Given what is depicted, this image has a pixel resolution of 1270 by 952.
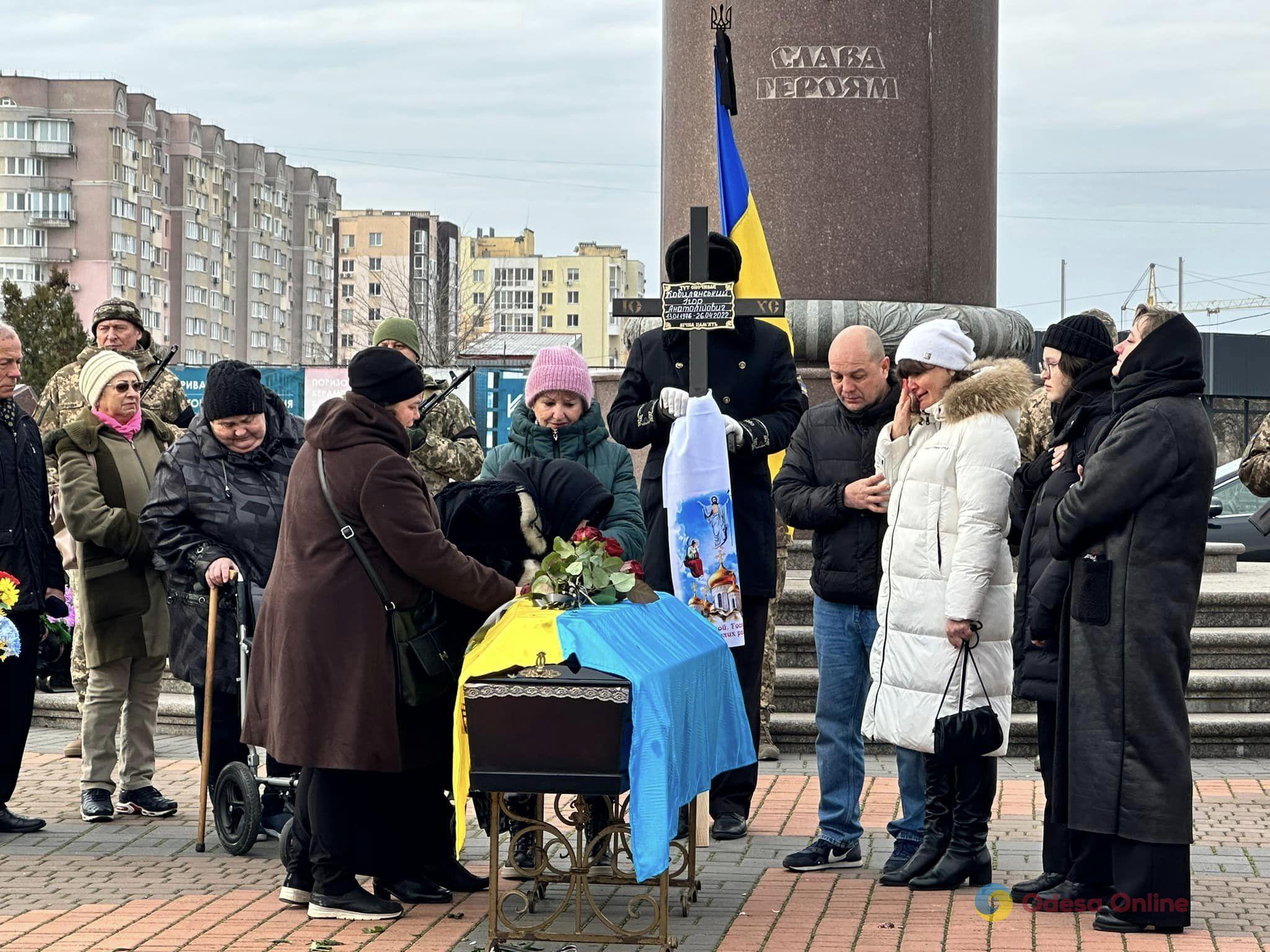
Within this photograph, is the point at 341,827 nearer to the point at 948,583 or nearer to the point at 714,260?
the point at 948,583

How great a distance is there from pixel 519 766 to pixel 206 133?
344 ft

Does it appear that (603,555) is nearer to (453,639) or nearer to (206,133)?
(453,639)

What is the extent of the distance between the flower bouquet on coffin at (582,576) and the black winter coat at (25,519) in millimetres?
3116

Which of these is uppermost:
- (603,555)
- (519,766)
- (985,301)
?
(985,301)

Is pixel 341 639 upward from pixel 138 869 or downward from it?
upward

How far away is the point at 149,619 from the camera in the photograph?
317 inches

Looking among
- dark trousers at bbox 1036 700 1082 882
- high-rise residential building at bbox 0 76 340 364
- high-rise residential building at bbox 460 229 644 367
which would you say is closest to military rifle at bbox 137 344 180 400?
dark trousers at bbox 1036 700 1082 882

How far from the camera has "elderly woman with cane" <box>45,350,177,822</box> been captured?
25.8 feet

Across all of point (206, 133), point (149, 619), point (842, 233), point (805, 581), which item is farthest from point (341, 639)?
point (206, 133)

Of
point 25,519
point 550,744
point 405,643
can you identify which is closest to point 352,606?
point 405,643

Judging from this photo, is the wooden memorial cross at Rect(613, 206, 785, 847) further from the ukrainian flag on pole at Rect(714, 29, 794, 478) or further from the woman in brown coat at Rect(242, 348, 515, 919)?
the woman in brown coat at Rect(242, 348, 515, 919)

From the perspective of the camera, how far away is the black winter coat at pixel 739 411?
752cm

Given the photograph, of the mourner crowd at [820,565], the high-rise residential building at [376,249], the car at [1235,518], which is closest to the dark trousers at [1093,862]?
the mourner crowd at [820,565]

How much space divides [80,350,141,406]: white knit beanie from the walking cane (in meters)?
1.28
